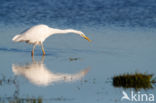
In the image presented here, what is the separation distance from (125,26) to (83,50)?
6.70 metres

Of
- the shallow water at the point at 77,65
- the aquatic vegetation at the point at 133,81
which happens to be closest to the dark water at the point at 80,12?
the shallow water at the point at 77,65

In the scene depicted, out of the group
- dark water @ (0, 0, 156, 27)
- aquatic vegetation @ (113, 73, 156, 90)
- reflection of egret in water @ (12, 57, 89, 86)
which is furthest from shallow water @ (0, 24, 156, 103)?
dark water @ (0, 0, 156, 27)

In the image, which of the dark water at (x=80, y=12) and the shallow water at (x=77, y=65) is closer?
the shallow water at (x=77, y=65)

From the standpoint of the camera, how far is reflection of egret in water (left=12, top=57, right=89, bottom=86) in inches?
504

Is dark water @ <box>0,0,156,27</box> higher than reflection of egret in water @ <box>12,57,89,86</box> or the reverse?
higher

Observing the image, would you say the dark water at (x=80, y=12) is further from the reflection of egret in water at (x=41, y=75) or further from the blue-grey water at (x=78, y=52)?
the reflection of egret in water at (x=41, y=75)

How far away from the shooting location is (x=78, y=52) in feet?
57.3

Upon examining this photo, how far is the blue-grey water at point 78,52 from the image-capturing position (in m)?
11.6

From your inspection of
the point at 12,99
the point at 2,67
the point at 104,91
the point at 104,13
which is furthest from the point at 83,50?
the point at 104,13

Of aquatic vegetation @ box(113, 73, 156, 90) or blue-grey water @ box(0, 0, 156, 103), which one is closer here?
blue-grey water @ box(0, 0, 156, 103)

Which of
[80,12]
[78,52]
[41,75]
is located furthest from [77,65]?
[80,12]

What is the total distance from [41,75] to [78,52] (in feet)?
13.7

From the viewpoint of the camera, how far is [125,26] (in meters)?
24.1

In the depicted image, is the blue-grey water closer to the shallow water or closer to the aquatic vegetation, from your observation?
the shallow water
